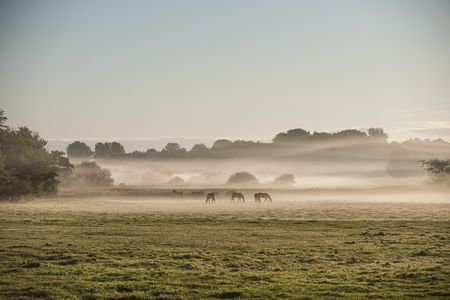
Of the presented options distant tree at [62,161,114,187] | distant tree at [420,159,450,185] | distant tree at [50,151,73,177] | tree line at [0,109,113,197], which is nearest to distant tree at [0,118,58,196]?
tree line at [0,109,113,197]

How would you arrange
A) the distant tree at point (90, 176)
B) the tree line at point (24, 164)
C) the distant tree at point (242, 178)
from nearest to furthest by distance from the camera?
1. the tree line at point (24, 164)
2. the distant tree at point (90, 176)
3. the distant tree at point (242, 178)

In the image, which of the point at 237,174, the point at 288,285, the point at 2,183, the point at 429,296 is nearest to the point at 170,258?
the point at 288,285

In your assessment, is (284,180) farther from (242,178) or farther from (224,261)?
(224,261)

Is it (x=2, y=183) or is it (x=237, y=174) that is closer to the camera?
(x=2, y=183)

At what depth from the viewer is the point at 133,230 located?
4494cm

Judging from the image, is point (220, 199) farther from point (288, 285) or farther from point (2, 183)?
point (288, 285)

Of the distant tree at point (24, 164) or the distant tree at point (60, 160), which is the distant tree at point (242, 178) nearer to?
the distant tree at point (60, 160)

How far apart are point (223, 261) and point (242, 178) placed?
543 ft

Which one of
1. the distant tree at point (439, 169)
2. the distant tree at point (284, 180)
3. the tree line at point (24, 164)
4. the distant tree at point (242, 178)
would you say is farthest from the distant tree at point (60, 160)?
the distant tree at point (439, 169)

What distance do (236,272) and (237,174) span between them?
171 metres

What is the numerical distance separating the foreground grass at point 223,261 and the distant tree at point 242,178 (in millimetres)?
142671

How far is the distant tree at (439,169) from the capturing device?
458ft

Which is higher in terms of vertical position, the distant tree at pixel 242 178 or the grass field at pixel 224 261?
the distant tree at pixel 242 178

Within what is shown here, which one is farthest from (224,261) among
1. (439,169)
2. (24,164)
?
(439,169)
